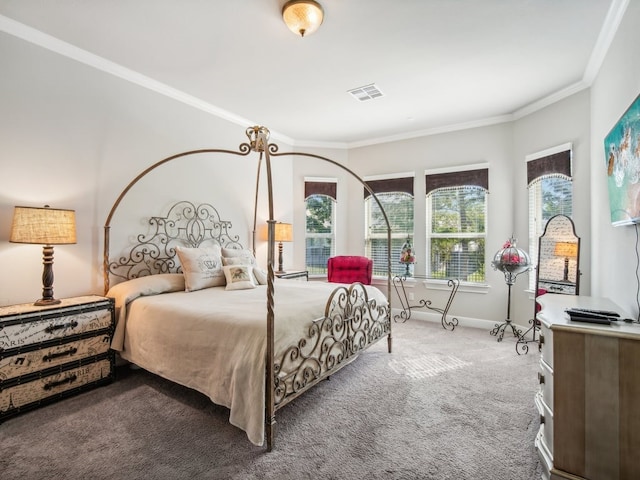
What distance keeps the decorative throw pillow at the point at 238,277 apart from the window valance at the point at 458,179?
306 cm

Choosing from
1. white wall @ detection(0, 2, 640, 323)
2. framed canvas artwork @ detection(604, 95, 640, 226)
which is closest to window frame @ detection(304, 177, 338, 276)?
white wall @ detection(0, 2, 640, 323)

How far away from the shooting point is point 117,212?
3152 mm

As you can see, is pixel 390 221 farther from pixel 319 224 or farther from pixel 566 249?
pixel 566 249

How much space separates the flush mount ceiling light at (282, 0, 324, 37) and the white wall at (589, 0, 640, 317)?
2018mm

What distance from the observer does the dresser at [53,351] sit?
7.03 ft

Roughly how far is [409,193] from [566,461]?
12.9 ft

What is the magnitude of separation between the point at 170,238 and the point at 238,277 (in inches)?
38.7

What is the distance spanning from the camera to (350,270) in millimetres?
4840

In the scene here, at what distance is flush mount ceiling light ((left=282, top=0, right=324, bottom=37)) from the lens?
2.21 metres

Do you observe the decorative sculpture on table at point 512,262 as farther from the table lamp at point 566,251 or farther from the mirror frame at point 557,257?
the table lamp at point 566,251

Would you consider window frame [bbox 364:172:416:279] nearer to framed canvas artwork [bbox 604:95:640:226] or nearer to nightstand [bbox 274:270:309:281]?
nightstand [bbox 274:270:309:281]

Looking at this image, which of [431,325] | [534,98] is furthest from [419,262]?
[534,98]

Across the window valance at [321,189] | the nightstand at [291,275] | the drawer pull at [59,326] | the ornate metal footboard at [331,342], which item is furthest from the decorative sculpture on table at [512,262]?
the drawer pull at [59,326]

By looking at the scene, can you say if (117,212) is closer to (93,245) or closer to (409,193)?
(93,245)
